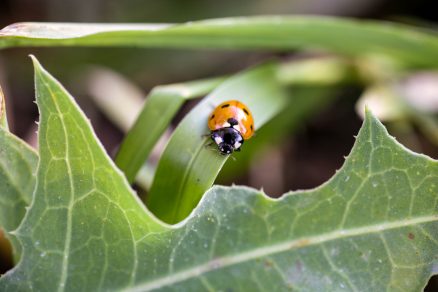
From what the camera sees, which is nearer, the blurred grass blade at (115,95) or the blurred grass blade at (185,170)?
the blurred grass blade at (185,170)

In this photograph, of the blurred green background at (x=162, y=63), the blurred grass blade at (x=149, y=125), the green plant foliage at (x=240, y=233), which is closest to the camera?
the green plant foliage at (x=240, y=233)

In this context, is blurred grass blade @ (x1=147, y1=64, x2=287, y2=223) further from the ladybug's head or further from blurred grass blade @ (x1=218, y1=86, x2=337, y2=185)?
blurred grass blade @ (x1=218, y1=86, x2=337, y2=185)

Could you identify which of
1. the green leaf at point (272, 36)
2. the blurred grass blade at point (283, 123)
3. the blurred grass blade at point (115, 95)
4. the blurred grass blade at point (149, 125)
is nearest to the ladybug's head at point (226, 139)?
the blurred grass blade at point (149, 125)

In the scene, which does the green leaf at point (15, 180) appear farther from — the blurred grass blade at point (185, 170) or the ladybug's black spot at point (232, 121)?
the ladybug's black spot at point (232, 121)

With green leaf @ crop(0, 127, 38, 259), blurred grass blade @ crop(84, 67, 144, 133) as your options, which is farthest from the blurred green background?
green leaf @ crop(0, 127, 38, 259)

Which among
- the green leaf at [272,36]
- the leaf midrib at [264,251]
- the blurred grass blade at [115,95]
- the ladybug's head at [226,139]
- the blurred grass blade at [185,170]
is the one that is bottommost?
the leaf midrib at [264,251]

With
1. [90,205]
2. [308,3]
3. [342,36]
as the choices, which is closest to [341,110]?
[308,3]

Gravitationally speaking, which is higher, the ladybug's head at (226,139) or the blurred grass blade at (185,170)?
the ladybug's head at (226,139)
